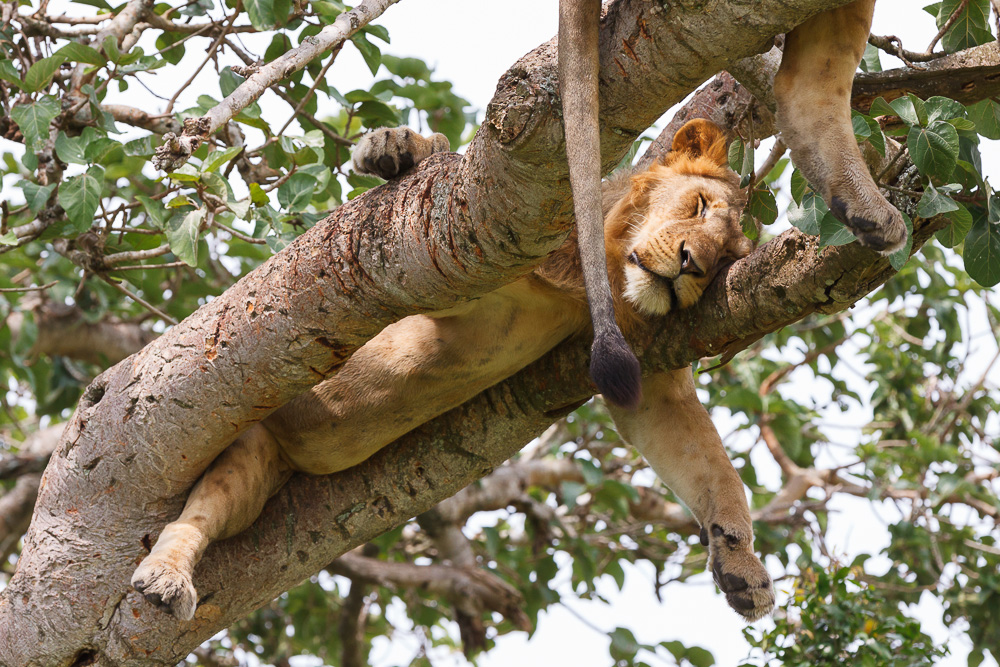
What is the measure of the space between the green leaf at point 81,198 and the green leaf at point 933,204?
2.70 metres

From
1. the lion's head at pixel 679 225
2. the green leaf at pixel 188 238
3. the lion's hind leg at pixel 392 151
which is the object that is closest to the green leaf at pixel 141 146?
the green leaf at pixel 188 238

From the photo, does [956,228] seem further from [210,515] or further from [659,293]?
[210,515]

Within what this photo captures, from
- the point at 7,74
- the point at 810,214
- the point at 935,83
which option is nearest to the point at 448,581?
the point at 7,74

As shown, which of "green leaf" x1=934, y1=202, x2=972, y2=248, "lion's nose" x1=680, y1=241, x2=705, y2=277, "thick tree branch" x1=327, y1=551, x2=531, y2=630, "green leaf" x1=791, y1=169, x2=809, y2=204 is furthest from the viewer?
"thick tree branch" x1=327, y1=551, x2=531, y2=630

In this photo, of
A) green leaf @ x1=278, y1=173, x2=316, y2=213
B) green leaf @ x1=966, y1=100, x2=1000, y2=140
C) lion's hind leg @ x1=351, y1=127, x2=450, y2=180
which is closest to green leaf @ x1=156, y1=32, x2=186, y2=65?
green leaf @ x1=278, y1=173, x2=316, y2=213

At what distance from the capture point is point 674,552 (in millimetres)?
6105

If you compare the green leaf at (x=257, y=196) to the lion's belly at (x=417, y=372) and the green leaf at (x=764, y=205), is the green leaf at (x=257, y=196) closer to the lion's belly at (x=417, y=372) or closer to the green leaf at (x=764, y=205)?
the lion's belly at (x=417, y=372)

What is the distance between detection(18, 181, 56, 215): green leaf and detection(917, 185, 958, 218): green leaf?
3.00 metres

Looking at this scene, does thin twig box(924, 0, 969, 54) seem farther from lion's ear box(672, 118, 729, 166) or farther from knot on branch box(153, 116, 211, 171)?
knot on branch box(153, 116, 211, 171)

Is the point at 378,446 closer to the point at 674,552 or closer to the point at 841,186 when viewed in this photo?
the point at 841,186

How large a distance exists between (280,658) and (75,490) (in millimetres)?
3610

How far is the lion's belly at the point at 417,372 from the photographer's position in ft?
9.94

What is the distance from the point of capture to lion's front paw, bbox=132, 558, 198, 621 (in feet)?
8.83

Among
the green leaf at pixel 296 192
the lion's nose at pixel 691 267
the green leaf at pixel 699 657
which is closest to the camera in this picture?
the lion's nose at pixel 691 267
